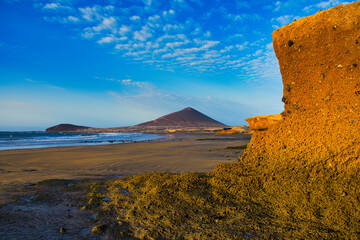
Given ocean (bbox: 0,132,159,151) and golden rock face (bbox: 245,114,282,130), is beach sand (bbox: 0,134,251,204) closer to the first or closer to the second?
golden rock face (bbox: 245,114,282,130)

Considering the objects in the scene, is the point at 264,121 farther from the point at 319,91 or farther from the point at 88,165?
the point at 88,165

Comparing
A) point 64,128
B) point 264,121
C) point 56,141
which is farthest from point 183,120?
point 264,121

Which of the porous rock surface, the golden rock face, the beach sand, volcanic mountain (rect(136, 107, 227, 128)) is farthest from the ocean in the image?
volcanic mountain (rect(136, 107, 227, 128))

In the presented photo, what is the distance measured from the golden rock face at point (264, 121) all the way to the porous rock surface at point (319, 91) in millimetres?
182

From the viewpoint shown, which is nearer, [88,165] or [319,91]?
[319,91]

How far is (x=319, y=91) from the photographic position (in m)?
3.54

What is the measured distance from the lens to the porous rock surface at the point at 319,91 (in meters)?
3.09

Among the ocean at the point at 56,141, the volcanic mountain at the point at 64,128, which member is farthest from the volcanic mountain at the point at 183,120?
the ocean at the point at 56,141

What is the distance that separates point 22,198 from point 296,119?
530 centimetres

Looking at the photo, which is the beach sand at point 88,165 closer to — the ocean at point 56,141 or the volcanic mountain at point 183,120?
the ocean at point 56,141

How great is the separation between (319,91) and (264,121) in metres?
1.14

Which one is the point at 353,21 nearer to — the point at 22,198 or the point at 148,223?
the point at 148,223

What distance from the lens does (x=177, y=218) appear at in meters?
2.88

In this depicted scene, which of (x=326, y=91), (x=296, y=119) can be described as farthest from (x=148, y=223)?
(x=326, y=91)
